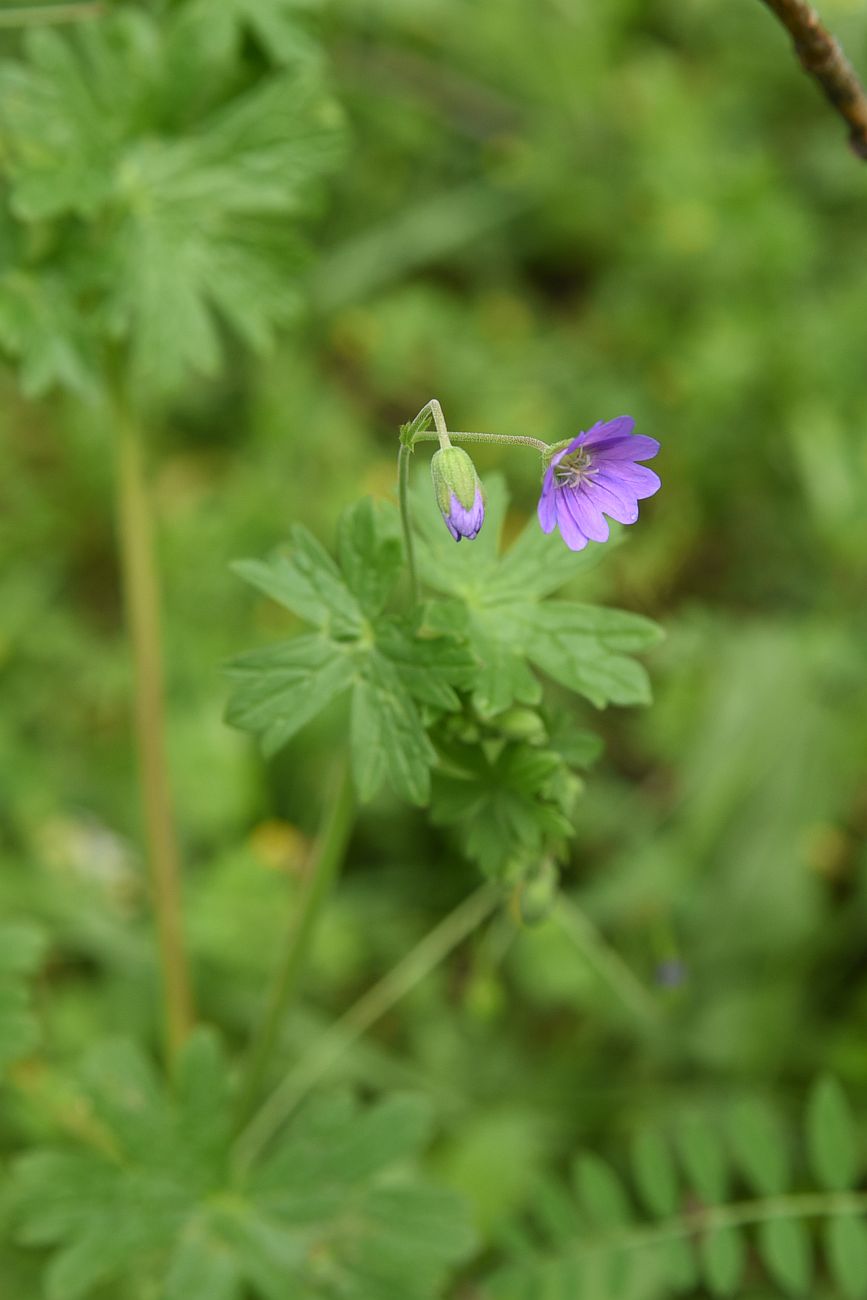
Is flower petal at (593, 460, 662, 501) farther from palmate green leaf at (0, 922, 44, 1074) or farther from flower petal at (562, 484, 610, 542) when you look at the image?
palmate green leaf at (0, 922, 44, 1074)

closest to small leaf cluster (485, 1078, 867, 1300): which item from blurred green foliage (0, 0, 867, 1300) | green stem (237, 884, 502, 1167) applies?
blurred green foliage (0, 0, 867, 1300)

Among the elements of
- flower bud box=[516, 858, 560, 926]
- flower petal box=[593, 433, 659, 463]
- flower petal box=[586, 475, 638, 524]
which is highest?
flower petal box=[593, 433, 659, 463]

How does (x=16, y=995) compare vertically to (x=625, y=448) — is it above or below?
below

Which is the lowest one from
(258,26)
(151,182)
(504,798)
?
(504,798)

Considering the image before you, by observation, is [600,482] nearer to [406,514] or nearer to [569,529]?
[569,529]

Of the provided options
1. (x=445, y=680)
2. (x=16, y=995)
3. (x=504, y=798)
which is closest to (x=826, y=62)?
A: (x=445, y=680)

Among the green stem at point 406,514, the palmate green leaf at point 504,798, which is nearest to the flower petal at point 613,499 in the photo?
the green stem at point 406,514

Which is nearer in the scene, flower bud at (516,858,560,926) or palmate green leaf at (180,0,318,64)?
flower bud at (516,858,560,926)
